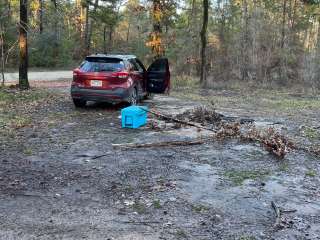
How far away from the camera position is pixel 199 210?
5879mm

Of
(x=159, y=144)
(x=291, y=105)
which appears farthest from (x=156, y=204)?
(x=291, y=105)

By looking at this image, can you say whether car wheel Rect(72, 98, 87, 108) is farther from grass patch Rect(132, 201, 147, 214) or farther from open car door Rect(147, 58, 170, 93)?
grass patch Rect(132, 201, 147, 214)

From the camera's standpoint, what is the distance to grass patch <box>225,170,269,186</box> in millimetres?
7262

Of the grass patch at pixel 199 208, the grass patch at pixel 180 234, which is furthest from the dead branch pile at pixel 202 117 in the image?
the grass patch at pixel 180 234

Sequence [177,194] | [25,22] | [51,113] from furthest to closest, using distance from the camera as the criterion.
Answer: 1. [25,22]
2. [51,113]
3. [177,194]

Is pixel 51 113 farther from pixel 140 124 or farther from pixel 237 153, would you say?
pixel 237 153

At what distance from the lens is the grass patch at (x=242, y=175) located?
7.26 metres

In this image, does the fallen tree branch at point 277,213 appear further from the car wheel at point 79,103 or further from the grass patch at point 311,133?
the car wheel at point 79,103

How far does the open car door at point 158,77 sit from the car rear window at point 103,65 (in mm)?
2139

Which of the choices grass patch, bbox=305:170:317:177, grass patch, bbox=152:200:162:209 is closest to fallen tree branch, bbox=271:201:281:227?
grass patch, bbox=152:200:162:209

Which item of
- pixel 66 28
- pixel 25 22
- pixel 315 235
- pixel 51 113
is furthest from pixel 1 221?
pixel 66 28

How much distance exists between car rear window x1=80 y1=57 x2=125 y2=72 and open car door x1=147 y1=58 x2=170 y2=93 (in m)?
2.14

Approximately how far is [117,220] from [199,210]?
1.07 meters

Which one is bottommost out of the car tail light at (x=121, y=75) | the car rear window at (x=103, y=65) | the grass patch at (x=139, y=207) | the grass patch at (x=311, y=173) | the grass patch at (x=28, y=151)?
the grass patch at (x=139, y=207)
